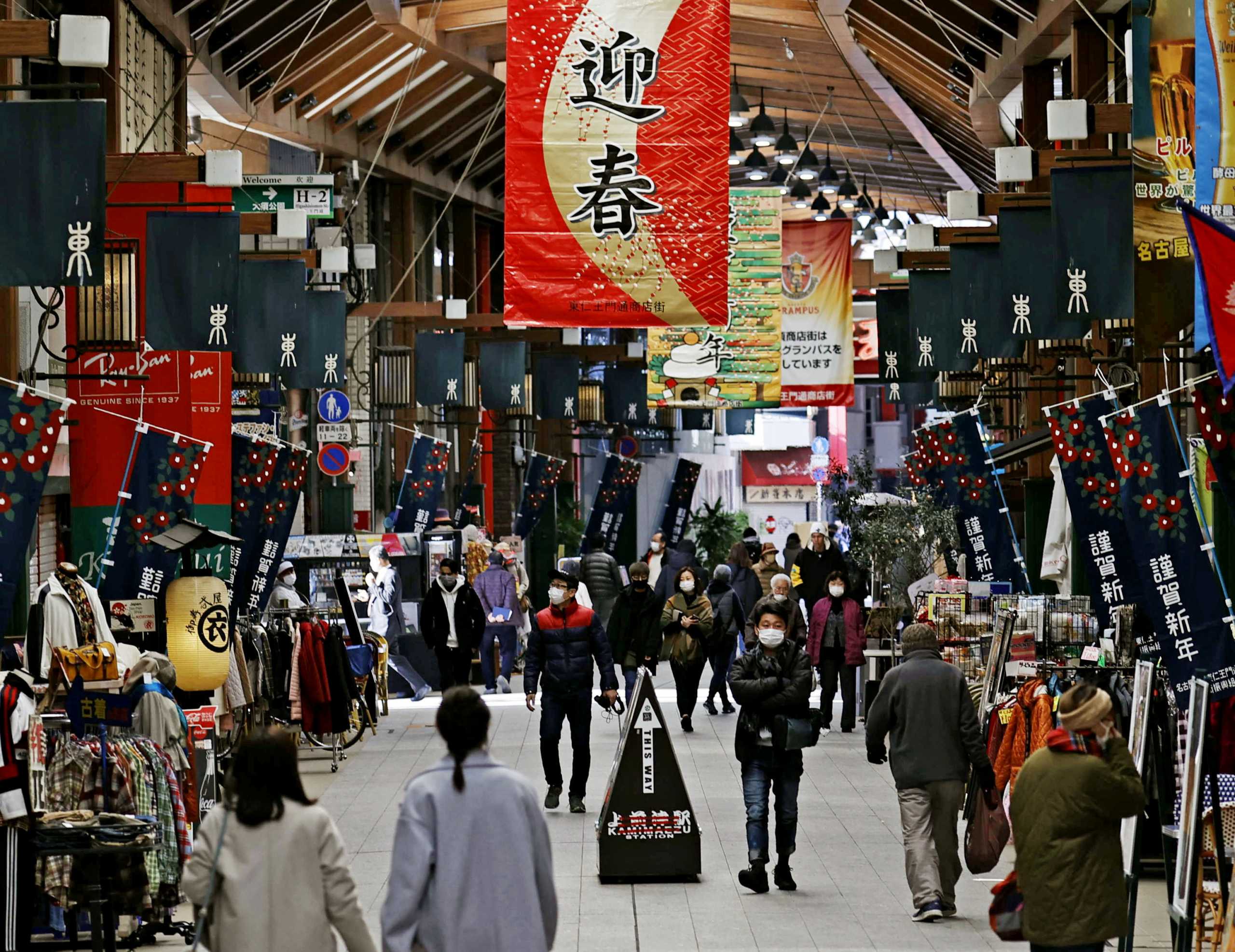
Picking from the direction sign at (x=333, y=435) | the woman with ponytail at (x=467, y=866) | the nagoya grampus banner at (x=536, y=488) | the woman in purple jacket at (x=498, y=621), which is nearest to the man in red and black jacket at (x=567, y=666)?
the woman with ponytail at (x=467, y=866)

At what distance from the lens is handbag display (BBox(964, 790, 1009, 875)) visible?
902cm

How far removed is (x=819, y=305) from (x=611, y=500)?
9832mm

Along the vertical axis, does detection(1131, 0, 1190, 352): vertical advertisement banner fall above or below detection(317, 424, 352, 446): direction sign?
above

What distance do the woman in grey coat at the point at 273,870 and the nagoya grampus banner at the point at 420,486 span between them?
17.0 meters

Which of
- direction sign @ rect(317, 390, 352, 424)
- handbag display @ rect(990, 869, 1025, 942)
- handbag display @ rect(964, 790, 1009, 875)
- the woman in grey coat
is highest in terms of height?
direction sign @ rect(317, 390, 352, 424)

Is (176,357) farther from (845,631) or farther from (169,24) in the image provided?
(845,631)

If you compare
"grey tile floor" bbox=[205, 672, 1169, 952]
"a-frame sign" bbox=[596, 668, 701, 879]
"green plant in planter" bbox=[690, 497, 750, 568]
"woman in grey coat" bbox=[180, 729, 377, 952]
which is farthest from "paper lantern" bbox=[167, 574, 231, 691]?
"green plant in planter" bbox=[690, 497, 750, 568]

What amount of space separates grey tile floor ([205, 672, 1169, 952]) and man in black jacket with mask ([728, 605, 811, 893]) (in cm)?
21

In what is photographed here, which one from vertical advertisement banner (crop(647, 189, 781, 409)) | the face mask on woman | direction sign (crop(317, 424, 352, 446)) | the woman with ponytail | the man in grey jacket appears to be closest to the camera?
the woman with ponytail

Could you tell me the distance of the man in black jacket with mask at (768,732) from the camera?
910cm

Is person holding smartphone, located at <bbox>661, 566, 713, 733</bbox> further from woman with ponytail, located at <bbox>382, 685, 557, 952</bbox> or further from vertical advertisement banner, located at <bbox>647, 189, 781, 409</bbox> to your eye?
woman with ponytail, located at <bbox>382, 685, 557, 952</bbox>

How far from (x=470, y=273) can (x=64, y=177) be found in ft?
74.0

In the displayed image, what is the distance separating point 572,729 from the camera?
11.4 m

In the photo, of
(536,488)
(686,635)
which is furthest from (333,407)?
(686,635)
